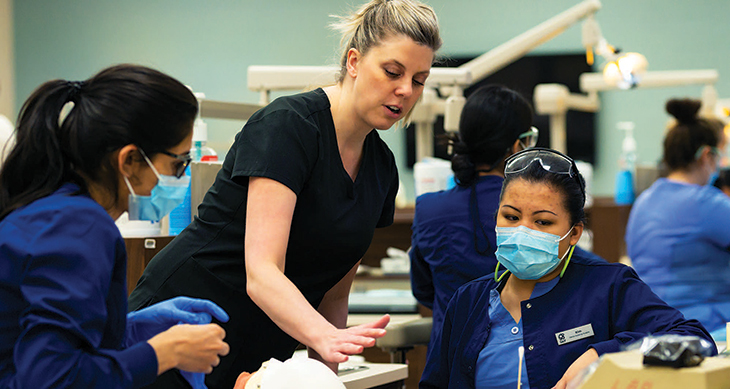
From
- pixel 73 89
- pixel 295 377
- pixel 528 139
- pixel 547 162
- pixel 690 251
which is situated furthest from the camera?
pixel 690 251

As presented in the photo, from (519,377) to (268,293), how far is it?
0.48 meters

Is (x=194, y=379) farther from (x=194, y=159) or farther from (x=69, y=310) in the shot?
(x=194, y=159)

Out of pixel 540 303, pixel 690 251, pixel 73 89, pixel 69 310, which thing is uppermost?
pixel 73 89

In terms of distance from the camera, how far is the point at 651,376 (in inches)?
34.2

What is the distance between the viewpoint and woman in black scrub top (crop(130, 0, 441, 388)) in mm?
1332

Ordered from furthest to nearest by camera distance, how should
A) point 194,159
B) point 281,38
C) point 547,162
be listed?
point 281,38 → point 194,159 → point 547,162

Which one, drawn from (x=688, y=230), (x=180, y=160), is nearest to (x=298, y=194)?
(x=180, y=160)

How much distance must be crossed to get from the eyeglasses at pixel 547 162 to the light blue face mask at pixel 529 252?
0.12 meters

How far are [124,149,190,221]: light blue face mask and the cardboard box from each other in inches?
25.8

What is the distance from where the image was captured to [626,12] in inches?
248

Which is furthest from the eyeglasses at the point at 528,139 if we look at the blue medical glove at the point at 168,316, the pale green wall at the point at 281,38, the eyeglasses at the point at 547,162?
the pale green wall at the point at 281,38

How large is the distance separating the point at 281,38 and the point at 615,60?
11.7 feet

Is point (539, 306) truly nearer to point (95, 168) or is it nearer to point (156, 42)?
point (95, 168)

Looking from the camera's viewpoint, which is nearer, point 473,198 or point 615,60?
point 473,198
